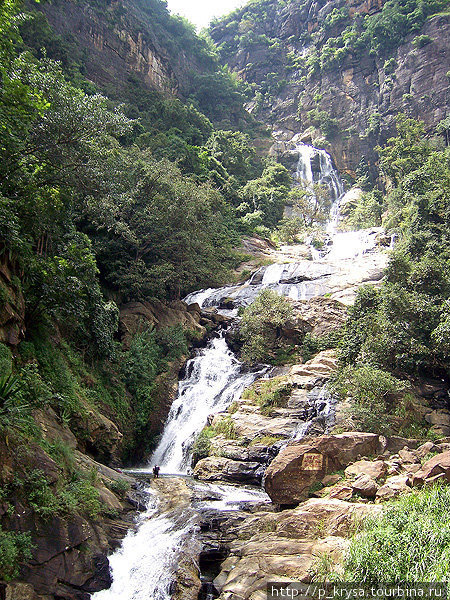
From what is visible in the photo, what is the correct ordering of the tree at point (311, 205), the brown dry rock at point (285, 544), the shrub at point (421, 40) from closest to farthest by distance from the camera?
the brown dry rock at point (285, 544)
the tree at point (311, 205)
the shrub at point (421, 40)

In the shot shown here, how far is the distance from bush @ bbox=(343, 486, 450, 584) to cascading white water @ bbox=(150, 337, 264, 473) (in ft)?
35.4

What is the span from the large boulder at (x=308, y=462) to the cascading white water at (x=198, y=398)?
689 cm

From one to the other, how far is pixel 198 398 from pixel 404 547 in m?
14.3

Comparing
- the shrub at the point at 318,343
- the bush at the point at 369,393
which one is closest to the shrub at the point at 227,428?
the bush at the point at 369,393

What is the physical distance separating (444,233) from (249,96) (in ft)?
182

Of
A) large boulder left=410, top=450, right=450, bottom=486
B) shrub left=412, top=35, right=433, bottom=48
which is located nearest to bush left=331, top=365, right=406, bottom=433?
large boulder left=410, top=450, right=450, bottom=486

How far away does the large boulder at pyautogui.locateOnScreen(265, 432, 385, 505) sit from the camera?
1078 cm

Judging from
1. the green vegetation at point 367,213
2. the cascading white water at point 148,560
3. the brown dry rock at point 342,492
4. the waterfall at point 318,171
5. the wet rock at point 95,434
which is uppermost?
the waterfall at point 318,171

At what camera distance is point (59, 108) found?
1298 cm

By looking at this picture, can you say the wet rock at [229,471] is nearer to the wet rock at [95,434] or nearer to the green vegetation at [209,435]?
the green vegetation at [209,435]

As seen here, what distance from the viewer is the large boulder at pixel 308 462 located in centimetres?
1078

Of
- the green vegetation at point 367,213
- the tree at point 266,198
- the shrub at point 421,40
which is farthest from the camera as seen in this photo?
the shrub at point 421,40

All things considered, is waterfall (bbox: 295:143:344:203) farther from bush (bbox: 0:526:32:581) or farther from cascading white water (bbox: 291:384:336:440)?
bush (bbox: 0:526:32:581)

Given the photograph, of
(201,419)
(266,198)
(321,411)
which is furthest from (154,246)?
(266,198)
